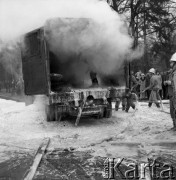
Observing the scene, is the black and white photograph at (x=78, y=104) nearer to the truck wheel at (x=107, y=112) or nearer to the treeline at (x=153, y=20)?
the truck wheel at (x=107, y=112)

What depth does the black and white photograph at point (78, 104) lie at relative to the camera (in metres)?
5.16

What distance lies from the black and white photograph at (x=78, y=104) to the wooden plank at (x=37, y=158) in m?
0.01

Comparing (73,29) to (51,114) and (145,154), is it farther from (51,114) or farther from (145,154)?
(145,154)

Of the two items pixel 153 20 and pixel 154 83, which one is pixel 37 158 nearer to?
pixel 154 83

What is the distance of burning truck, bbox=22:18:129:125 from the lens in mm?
8555

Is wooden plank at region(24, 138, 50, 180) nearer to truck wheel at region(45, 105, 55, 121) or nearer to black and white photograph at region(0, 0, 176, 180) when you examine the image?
black and white photograph at region(0, 0, 176, 180)

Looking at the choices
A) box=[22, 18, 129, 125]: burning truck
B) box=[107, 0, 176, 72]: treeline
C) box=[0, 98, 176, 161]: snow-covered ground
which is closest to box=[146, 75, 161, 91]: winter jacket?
box=[0, 98, 176, 161]: snow-covered ground

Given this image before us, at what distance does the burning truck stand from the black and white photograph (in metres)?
0.03

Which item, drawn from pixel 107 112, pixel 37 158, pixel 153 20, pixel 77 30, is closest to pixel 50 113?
pixel 107 112

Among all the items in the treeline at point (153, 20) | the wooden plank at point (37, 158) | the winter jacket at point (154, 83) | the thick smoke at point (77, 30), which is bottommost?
the wooden plank at point (37, 158)

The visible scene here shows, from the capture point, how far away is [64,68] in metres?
10.9

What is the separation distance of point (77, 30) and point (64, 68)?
2175 mm

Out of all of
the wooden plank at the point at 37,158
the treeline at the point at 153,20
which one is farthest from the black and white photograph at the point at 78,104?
the treeline at the point at 153,20

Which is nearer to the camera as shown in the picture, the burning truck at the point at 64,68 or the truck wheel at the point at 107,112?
the burning truck at the point at 64,68
